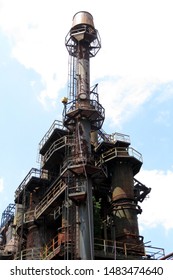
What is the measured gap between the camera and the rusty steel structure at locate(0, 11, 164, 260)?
32.8 meters

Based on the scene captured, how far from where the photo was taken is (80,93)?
40.1 metres

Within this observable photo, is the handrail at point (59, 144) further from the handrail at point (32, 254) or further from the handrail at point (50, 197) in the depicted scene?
the handrail at point (32, 254)

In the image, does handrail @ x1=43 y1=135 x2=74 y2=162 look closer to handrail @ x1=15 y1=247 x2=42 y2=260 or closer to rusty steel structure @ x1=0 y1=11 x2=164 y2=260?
rusty steel structure @ x1=0 y1=11 x2=164 y2=260

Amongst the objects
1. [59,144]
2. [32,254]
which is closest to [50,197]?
[59,144]

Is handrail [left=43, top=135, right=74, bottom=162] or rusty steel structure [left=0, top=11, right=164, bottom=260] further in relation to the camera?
handrail [left=43, top=135, right=74, bottom=162]

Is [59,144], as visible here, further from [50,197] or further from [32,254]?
[32,254]

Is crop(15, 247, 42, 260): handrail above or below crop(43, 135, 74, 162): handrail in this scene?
below

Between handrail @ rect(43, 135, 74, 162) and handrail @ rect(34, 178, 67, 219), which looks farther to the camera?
handrail @ rect(43, 135, 74, 162)

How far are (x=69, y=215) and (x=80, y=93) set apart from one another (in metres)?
11.9

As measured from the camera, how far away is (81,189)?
33.4 m

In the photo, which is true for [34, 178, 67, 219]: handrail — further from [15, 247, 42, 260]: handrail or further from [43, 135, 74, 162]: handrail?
[43, 135, 74, 162]: handrail

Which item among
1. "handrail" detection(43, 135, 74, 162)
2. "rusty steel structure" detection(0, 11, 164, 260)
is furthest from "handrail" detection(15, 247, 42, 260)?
"handrail" detection(43, 135, 74, 162)

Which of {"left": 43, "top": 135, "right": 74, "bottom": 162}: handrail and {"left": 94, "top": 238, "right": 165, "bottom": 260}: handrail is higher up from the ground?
{"left": 43, "top": 135, "right": 74, "bottom": 162}: handrail

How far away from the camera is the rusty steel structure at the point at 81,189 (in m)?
32.8
